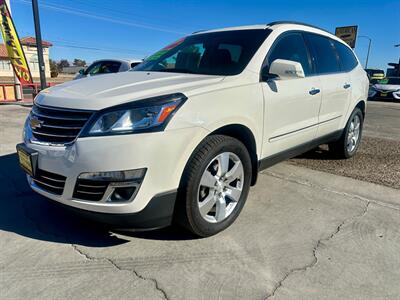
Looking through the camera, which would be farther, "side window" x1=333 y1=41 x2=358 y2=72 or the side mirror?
"side window" x1=333 y1=41 x2=358 y2=72

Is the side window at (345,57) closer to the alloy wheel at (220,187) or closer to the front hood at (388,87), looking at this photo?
the alloy wheel at (220,187)

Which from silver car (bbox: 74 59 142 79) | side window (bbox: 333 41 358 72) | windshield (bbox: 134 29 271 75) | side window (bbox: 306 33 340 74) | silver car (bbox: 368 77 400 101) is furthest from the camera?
silver car (bbox: 368 77 400 101)

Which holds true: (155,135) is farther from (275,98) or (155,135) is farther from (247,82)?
(275,98)

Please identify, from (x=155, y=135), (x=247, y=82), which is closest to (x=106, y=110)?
(x=155, y=135)

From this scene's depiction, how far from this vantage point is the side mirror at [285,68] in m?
2.98

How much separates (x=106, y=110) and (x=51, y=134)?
54 centimetres

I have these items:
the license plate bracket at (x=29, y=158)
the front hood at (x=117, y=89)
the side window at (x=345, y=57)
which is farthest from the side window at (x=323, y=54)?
the license plate bracket at (x=29, y=158)

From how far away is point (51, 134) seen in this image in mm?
2441

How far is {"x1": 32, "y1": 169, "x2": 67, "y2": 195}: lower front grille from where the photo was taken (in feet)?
7.87

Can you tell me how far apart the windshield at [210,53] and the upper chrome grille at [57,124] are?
4.43ft

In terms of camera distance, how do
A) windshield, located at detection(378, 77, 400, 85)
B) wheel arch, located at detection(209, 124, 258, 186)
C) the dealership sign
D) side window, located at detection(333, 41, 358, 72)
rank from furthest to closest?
the dealership sign → windshield, located at detection(378, 77, 400, 85) → side window, located at detection(333, 41, 358, 72) → wheel arch, located at detection(209, 124, 258, 186)

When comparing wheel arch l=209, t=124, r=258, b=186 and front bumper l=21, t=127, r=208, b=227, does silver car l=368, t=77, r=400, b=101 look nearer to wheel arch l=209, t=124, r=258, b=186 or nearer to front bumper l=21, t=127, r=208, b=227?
wheel arch l=209, t=124, r=258, b=186

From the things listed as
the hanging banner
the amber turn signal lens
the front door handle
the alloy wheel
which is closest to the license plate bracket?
the amber turn signal lens

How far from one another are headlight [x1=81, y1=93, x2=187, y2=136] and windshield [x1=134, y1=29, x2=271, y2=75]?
104 centimetres
